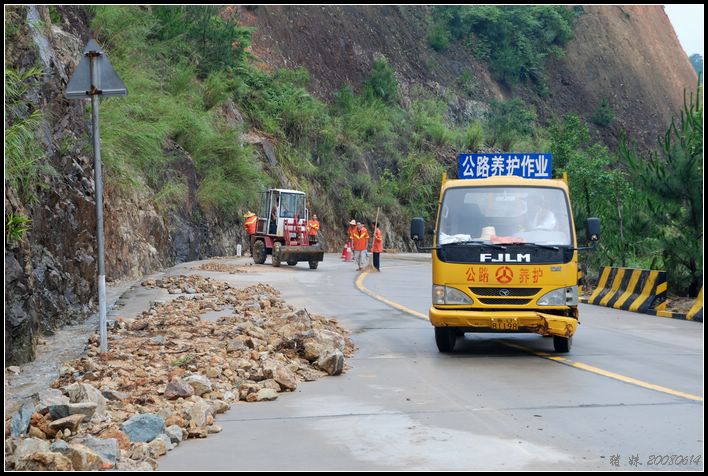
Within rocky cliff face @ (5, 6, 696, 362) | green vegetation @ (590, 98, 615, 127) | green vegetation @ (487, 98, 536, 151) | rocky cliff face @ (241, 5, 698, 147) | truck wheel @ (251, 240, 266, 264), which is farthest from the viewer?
green vegetation @ (590, 98, 615, 127)

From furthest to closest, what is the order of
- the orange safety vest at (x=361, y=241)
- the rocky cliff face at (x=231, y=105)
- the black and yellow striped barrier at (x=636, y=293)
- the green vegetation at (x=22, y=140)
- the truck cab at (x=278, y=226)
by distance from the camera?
the truck cab at (x=278, y=226) → the orange safety vest at (x=361, y=241) → the black and yellow striped barrier at (x=636, y=293) → the rocky cliff face at (x=231, y=105) → the green vegetation at (x=22, y=140)

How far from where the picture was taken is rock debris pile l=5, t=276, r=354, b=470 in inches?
264

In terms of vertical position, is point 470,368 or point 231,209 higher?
point 231,209

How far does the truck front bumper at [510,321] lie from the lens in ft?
37.9

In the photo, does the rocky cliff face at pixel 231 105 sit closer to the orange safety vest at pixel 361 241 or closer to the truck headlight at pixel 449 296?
the truck headlight at pixel 449 296

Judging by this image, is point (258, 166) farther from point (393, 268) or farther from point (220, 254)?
point (393, 268)

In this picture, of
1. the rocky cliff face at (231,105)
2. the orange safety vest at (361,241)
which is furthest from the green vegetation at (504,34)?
the orange safety vest at (361,241)

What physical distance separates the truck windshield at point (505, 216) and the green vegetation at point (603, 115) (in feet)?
229

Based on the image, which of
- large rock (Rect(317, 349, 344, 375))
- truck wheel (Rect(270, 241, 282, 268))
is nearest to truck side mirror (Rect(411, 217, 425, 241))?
large rock (Rect(317, 349, 344, 375))

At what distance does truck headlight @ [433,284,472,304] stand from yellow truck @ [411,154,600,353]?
0.5 inches

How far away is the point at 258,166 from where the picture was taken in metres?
42.9

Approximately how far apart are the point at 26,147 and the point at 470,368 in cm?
738

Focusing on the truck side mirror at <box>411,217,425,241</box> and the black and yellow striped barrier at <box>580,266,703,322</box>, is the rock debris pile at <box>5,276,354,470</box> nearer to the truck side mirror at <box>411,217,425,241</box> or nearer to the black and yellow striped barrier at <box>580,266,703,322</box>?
the truck side mirror at <box>411,217,425,241</box>

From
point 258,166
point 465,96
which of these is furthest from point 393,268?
point 465,96
